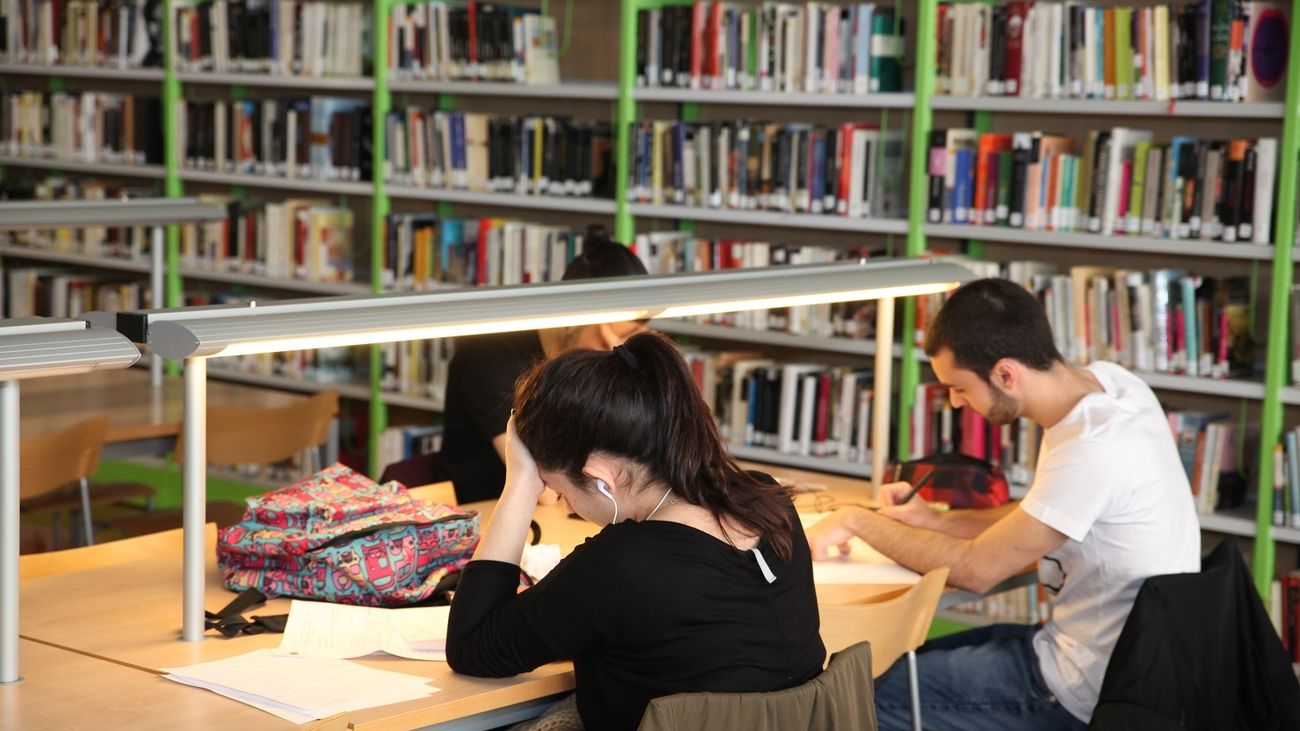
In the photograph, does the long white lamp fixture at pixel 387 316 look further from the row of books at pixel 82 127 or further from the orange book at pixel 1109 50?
the row of books at pixel 82 127

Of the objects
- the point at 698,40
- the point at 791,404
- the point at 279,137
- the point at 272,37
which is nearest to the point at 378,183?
the point at 279,137

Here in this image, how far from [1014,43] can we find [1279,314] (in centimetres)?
95

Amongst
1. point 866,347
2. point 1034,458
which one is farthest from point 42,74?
point 1034,458

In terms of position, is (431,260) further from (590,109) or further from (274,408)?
(274,408)

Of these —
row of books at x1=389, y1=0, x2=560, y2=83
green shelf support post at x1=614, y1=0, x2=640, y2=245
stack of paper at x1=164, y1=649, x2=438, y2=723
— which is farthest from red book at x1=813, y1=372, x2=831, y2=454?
stack of paper at x1=164, y1=649, x2=438, y2=723

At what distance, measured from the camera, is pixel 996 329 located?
2.79m

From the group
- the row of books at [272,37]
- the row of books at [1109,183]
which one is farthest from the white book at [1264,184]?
the row of books at [272,37]

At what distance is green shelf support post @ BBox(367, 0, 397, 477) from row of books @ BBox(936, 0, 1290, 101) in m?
1.99

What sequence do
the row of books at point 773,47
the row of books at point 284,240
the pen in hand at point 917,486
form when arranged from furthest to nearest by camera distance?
the row of books at point 284,240
the row of books at point 773,47
the pen in hand at point 917,486

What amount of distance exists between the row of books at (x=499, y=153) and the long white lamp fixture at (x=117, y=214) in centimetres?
107

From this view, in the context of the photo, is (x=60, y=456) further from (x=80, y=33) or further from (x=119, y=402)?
(x=80, y=33)

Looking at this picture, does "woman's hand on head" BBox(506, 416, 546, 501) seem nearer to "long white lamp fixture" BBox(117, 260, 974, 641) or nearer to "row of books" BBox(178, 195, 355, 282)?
"long white lamp fixture" BBox(117, 260, 974, 641)

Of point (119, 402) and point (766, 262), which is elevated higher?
point (766, 262)

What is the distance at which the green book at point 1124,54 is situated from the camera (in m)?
3.86
